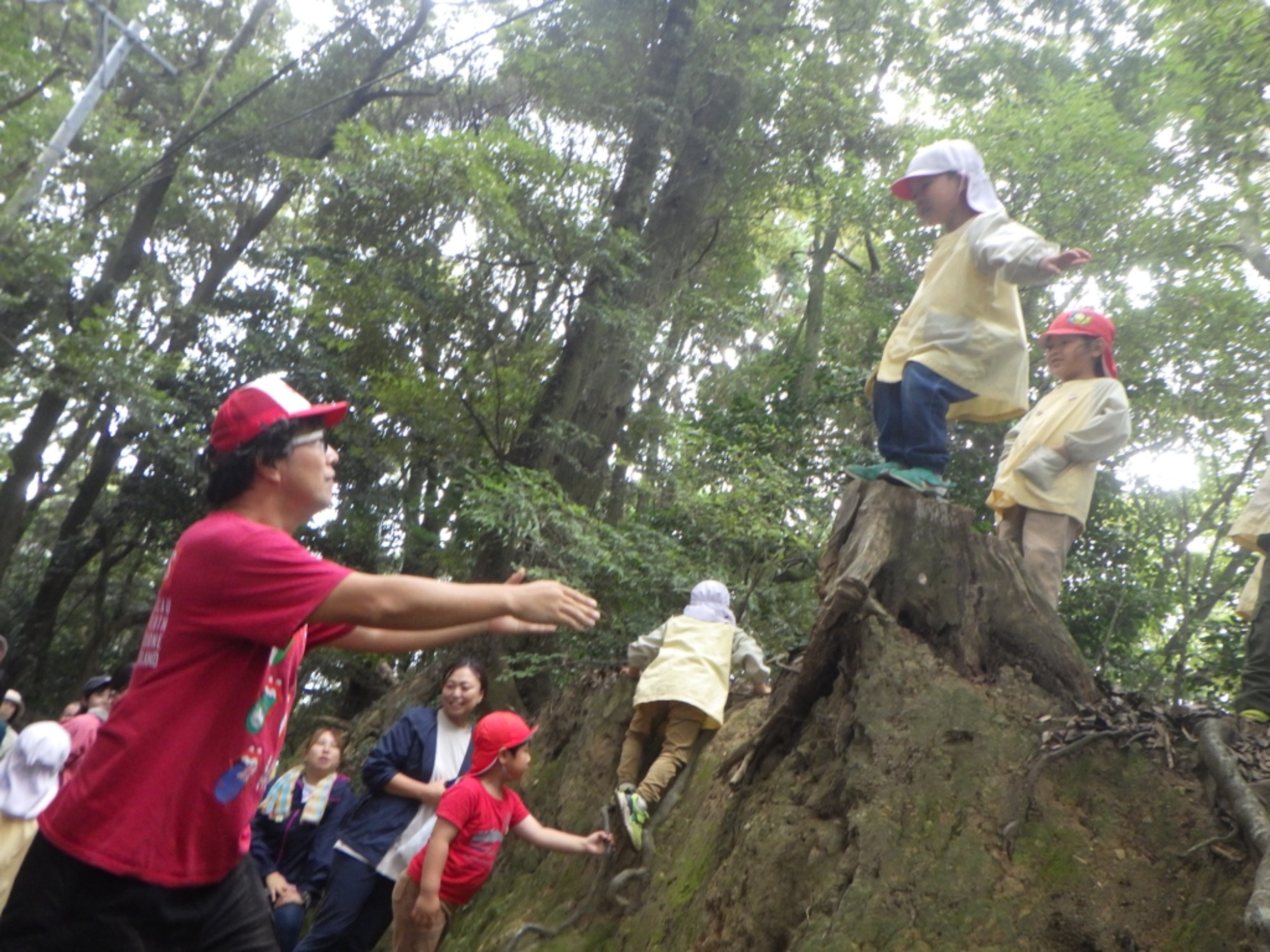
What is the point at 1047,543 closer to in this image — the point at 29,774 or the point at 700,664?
the point at 700,664

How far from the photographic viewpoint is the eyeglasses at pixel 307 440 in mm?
2652

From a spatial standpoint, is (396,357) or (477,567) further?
(396,357)

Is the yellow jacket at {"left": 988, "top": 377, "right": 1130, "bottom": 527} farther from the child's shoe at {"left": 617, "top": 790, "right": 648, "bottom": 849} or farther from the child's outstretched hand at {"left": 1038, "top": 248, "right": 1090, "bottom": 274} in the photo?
the child's shoe at {"left": 617, "top": 790, "right": 648, "bottom": 849}

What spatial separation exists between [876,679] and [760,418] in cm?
588

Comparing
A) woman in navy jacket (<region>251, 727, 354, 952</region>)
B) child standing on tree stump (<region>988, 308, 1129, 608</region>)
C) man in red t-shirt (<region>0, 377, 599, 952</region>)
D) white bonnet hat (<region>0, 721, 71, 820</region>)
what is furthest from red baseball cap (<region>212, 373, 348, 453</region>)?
white bonnet hat (<region>0, 721, 71, 820</region>)

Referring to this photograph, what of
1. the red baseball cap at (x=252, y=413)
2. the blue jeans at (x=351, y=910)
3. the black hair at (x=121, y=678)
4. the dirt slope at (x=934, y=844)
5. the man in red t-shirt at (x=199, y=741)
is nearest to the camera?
the man in red t-shirt at (x=199, y=741)

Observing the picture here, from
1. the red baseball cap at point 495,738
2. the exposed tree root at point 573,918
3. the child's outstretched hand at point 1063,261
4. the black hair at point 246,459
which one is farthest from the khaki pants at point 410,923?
the child's outstretched hand at point 1063,261

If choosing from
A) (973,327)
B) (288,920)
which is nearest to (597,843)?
(288,920)

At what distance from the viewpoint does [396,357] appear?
1120cm

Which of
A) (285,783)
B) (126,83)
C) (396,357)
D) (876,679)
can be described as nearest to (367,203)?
(396,357)

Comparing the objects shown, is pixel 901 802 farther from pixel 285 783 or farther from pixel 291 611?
pixel 285 783

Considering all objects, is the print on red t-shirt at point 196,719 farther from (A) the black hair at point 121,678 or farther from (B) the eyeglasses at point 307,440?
(A) the black hair at point 121,678

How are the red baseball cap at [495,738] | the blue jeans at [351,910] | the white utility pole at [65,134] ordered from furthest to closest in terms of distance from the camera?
the white utility pole at [65,134] < the blue jeans at [351,910] < the red baseball cap at [495,738]

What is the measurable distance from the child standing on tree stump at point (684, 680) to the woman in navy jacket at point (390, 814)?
3.08 ft
